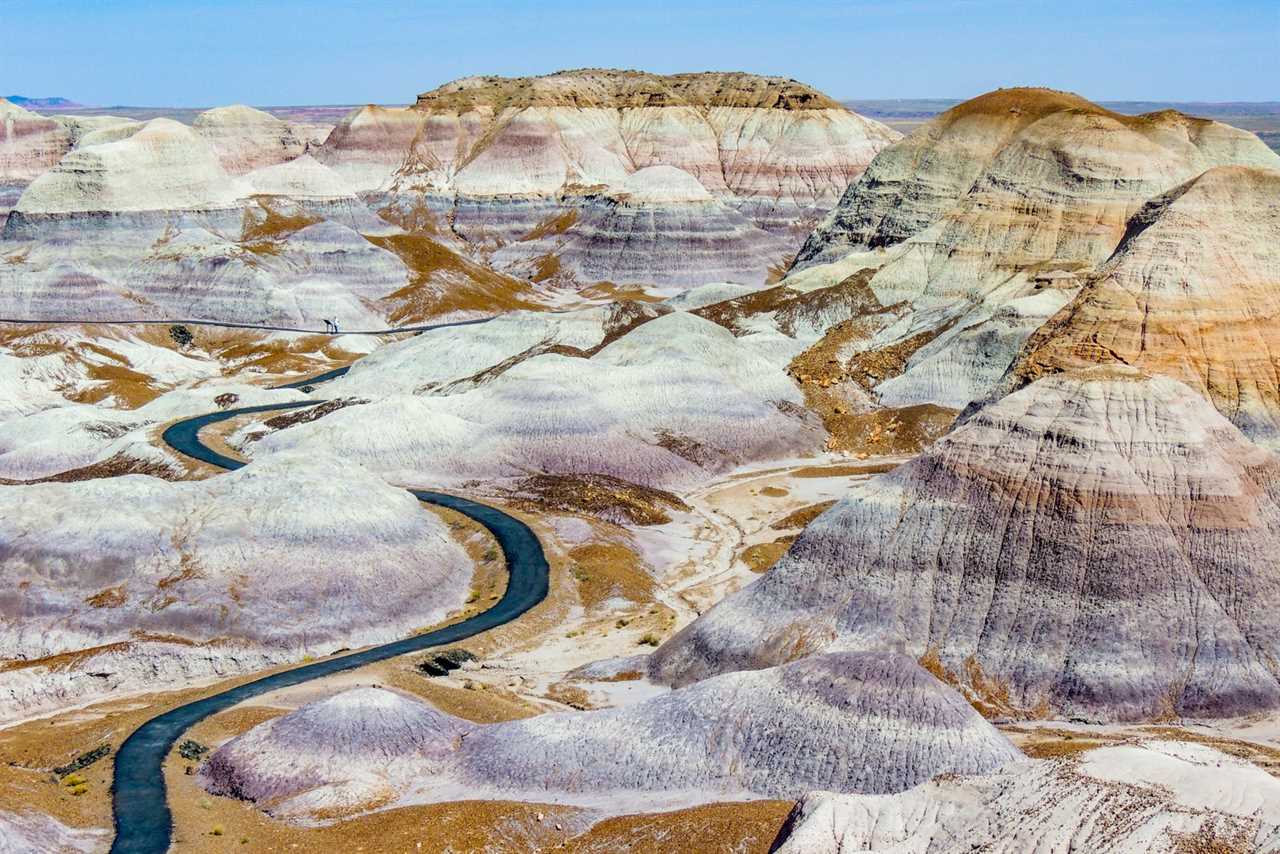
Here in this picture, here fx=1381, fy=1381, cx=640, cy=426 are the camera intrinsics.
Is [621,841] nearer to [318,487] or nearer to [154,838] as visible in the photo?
[154,838]

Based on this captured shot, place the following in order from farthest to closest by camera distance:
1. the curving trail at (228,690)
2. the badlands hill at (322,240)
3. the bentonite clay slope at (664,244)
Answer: the bentonite clay slope at (664,244) → the badlands hill at (322,240) → the curving trail at (228,690)

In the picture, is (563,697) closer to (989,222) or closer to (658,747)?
(658,747)

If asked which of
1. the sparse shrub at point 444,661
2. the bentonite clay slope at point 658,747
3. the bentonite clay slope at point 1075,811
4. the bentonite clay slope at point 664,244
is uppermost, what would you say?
the bentonite clay slope at point 664,244

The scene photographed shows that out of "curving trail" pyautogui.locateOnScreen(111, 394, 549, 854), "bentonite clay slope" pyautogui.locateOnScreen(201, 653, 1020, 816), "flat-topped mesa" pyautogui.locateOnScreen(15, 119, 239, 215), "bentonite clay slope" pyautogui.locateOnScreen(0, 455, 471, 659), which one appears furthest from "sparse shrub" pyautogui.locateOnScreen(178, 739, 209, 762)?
"flat-topped mesa" pyautogui.locateOnScreen(15, 119, 239, 215)

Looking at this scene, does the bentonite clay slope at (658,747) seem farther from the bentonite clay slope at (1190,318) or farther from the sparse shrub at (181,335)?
the sparse shrub at (181,335)

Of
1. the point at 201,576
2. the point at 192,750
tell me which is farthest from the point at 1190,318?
the point at 192,750

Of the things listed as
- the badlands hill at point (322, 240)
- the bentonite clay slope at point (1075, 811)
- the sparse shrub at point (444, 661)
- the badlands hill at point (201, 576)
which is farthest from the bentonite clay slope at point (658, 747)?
the badlands hill at point (322, 240)
